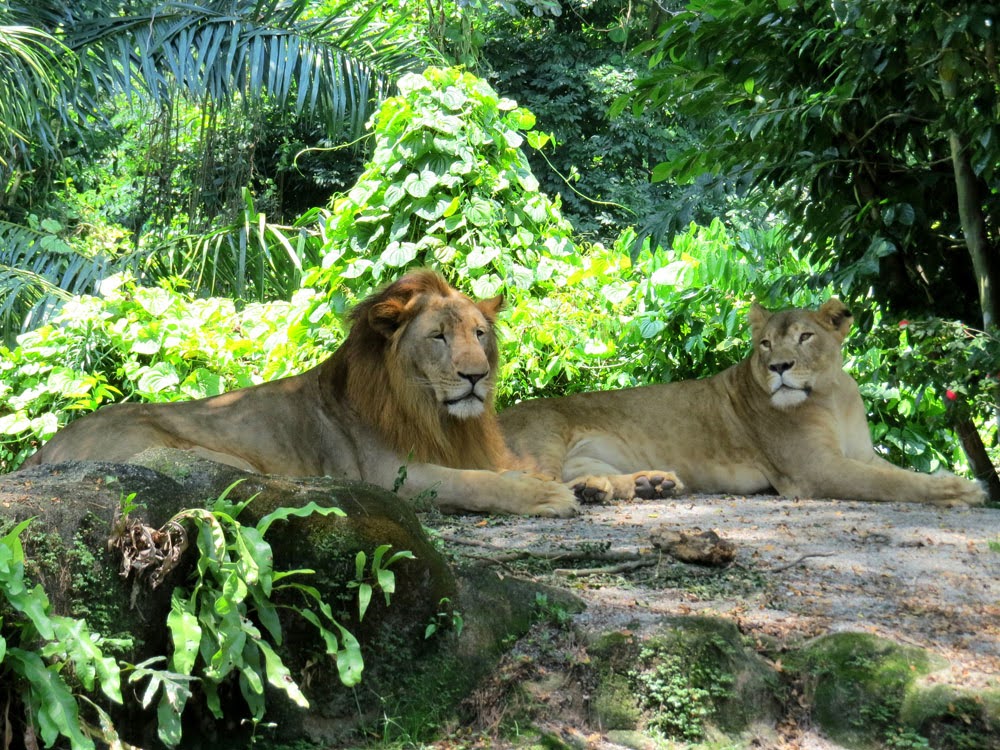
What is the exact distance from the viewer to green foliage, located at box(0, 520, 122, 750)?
2635 millimetres

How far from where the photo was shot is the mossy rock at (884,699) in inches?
122

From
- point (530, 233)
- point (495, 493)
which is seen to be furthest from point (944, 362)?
point (530, 233)

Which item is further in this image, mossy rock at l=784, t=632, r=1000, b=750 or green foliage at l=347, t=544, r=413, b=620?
green foliage at l=347, t=544, r=413, b=620

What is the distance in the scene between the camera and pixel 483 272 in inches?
330

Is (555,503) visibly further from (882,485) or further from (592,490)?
(882,485)

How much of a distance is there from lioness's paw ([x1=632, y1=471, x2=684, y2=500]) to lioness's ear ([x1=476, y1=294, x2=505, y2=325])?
3.83 feet

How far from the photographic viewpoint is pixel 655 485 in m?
6.45

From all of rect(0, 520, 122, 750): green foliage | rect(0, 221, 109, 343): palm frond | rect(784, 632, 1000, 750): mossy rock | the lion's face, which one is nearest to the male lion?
the lion's face

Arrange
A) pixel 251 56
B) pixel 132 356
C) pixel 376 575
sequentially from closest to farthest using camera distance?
pixel 376 575
pixel 132 356
pixel 251 56

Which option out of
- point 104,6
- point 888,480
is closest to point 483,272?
point 888,480

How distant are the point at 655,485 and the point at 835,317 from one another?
4.86 feet

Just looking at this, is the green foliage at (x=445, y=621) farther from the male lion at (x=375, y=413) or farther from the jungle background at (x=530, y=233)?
the male lion at (x=375, y=413)

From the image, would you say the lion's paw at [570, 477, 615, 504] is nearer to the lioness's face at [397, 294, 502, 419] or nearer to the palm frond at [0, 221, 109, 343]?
the lioness's face at [397, 294, 502, 419]

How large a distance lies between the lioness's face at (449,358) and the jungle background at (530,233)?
4.56ft
